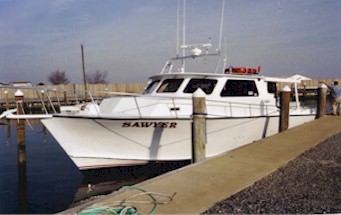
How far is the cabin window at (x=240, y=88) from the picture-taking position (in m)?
10.6

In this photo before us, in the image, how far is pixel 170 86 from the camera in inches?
421

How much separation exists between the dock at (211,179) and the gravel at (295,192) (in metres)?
0.17

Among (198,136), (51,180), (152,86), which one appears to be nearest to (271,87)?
(152,86)

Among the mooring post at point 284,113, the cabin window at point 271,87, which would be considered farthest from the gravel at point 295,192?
the cabin window at point 271,87

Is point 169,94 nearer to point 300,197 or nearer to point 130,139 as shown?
point 130,139

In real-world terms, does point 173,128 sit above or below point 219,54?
below

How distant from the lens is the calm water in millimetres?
8070

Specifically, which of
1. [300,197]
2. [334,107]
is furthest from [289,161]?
[334,107]

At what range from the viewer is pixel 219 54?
11977mm

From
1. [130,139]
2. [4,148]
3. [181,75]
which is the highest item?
[181,75]

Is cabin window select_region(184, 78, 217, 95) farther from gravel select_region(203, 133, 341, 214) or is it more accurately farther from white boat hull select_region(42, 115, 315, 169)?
gravel select_region(203, 133, 341, 214)

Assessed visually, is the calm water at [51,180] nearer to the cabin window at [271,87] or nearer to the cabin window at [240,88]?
the cabin window at [240,88]

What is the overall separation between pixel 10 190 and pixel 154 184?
5.72 metres

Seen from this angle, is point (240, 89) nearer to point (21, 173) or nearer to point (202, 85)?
point (202, 85)
